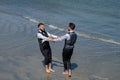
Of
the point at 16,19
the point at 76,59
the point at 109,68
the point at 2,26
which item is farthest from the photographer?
the point at 16,19

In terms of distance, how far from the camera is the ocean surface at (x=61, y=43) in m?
12.9

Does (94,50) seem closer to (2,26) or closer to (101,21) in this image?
(2,26)

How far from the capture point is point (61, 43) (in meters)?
17.1

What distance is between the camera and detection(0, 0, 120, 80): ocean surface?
12883 millimetres

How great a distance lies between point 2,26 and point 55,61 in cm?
693

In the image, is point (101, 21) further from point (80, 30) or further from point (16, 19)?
point (16, 19)

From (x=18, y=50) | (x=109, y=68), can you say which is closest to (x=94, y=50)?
(x=109, y=68)

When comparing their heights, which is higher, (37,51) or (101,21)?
(37,51)

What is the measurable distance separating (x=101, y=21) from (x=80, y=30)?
4.44 meters

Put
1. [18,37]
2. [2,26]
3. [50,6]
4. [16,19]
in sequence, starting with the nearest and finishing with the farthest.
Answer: [18,37] < [2,26] < [16,19] < [50,6]

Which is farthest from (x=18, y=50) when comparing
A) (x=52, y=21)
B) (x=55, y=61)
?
(x=52, y=21)

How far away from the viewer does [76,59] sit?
575 inches

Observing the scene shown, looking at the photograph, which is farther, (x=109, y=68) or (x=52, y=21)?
(x=52, y=21)

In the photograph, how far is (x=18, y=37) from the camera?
17.5 m
